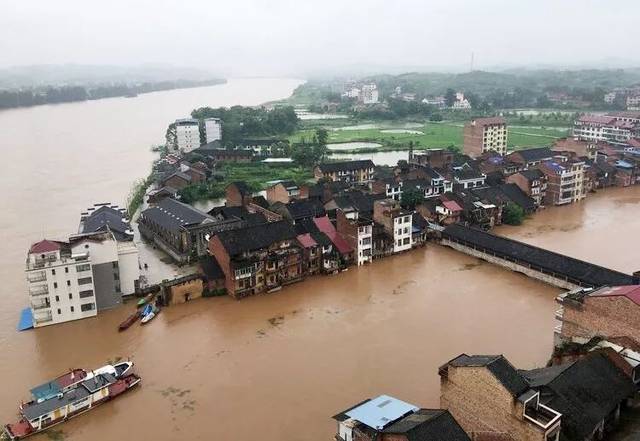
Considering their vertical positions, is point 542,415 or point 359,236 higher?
point 359,236

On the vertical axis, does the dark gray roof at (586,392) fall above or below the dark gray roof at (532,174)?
below

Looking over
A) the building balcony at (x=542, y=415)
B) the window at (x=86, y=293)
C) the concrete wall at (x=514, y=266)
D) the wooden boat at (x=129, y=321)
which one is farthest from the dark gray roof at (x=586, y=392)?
the window at (x=86, y=293)

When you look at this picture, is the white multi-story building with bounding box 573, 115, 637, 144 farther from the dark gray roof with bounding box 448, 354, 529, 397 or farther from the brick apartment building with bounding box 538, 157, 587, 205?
the dark gray roof with bounding box 448, 354, 529, 397

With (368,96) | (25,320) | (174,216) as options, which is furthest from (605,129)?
(368,96)

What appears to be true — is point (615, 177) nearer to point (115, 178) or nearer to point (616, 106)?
point (115, 178)

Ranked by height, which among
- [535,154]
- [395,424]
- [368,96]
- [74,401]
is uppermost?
[368,96]

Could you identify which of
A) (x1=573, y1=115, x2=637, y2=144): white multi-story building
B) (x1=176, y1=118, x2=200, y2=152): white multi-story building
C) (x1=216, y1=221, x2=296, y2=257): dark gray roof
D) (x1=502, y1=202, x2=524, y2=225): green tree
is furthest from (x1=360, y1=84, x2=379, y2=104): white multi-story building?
(x1=216, y1=221, x2=296, y2=257): dark gray roof

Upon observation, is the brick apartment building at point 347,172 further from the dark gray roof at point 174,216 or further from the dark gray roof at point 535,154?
the dark gray roof at point 174,216

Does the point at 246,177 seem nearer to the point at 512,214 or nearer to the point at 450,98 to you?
the point at 512,214
